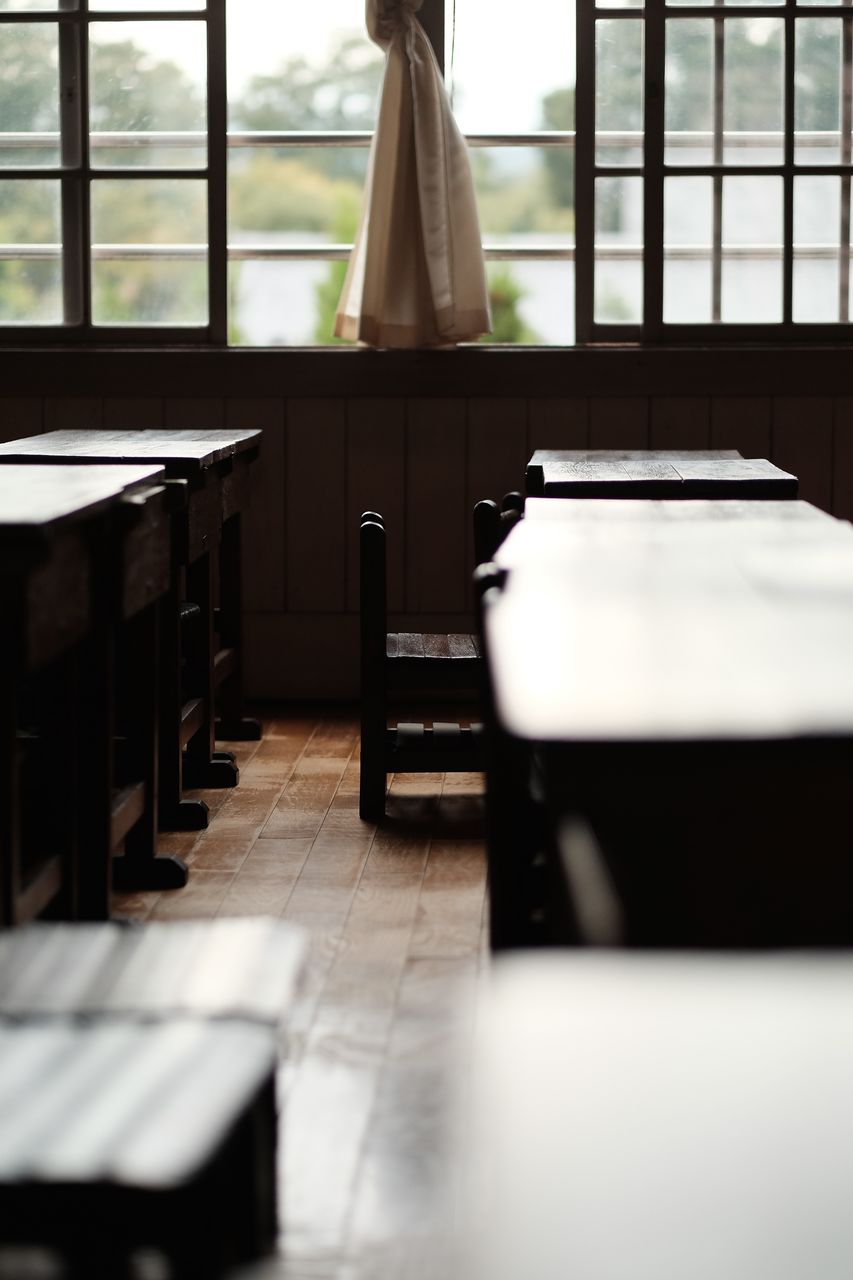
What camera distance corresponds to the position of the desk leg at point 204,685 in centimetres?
418

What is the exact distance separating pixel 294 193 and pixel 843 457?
6.31ft

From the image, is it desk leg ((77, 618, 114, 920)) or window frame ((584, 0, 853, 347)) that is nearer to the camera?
desk leg ((77, 618, 114, 920))

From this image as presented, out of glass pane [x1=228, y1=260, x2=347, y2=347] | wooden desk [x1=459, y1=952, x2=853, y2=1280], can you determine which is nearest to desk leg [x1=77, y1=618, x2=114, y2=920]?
wooden desk [x1=459, y1=952, x2=853, y2=1280]

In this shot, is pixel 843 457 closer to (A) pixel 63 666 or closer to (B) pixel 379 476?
(B) pixel 379 476

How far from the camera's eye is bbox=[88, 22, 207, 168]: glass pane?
17.3 ft

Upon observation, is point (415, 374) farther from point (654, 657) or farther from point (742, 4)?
point (654, 657)

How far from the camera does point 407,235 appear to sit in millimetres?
5090

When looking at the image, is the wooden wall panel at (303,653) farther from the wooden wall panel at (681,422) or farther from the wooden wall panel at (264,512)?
the wooden wall panel at (681,422)

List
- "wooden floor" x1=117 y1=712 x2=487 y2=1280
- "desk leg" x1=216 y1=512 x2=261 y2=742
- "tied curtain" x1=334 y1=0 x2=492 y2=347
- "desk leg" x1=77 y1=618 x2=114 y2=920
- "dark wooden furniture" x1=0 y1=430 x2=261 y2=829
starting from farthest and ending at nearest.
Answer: "tied curtain" x1=334 y1=0 x2=492 y2=347 < "desk leg" x1=216 y1=512 x2=261 y2=742 < "dark wooden furniture" x1=0 y1=430 x2=261 y2=829 < "desk leg" x1=77 y1=618 x2=114 y2=920 < "wooden floor" x1=117 y1=712 x2=487 y2=1280

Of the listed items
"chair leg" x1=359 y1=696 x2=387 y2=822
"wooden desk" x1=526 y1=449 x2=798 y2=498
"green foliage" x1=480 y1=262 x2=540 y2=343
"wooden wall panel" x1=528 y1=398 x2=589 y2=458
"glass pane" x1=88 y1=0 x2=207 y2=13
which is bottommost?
"chair leg" x1=359 y1=696 x2=387 y2=822

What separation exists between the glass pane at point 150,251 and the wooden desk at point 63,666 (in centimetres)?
237

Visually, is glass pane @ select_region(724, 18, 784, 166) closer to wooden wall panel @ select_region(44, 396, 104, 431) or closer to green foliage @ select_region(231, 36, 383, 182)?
green foliage @ select_region(231, 36, 383, 182)

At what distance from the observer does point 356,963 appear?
2908 mm

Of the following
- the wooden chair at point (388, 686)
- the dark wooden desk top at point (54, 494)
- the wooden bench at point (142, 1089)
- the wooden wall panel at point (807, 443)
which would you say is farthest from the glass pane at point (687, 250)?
the wooden bench at point (142, 1089)
